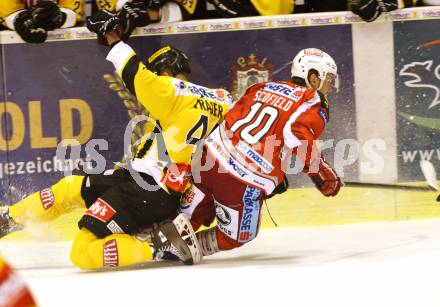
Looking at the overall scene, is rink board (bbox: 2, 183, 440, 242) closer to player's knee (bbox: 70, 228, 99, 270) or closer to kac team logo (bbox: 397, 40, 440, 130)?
kac team logo (bbox: 397, 40, 440, 130)

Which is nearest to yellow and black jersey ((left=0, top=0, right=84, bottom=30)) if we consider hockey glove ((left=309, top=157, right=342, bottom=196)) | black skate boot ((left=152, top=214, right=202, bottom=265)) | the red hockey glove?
the red hockey glove

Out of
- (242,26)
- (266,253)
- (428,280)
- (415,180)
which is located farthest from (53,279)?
(415,180)

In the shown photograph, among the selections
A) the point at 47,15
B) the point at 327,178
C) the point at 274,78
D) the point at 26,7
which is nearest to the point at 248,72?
the point at 274,78

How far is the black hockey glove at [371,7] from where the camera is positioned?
4.79m

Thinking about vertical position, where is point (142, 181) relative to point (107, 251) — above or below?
above

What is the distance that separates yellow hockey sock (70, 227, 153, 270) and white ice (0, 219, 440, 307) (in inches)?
2.2

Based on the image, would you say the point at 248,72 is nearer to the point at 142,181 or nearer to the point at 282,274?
the point at 142,181

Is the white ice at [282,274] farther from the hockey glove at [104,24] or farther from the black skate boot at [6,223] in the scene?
the hockey glove at [104,24]

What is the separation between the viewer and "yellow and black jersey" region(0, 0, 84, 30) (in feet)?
16.2

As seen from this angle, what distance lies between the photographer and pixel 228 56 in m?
4.95

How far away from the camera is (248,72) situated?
4961 millimetres

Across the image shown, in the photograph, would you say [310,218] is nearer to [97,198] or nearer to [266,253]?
[266,253]

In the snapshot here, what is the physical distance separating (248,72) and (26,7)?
140 cm

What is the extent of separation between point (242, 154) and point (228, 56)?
116 cm
